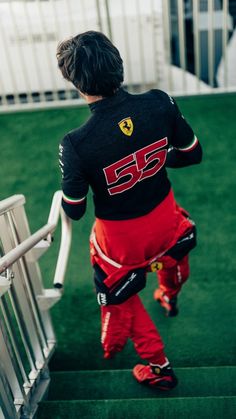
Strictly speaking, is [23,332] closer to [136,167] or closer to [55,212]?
[55,212]

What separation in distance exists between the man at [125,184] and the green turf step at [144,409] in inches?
8.7

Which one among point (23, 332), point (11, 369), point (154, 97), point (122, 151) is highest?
point (154, 97)

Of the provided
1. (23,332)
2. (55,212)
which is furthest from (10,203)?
(23,332)

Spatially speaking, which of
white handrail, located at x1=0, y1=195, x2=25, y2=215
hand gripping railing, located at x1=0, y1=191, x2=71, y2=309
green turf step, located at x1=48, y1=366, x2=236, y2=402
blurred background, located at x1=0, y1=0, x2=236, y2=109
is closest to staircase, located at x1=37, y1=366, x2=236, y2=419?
green turf step, located at x1=48, y1=366, x2=236, y2=402

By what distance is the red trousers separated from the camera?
2137 millimetres

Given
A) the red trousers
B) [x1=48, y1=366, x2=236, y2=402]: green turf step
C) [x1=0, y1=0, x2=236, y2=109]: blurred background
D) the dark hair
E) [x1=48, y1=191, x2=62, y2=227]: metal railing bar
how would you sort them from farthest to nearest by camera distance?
1. [x1=0, y1=0, x2=236, y2=109]: blurred background
2. [x1=48, y1=366, x2=236, y2=402]: green turf step
3. [x1=48, y1=191, x2=62, y2=227]: metal railing bar
4. the red trousers
5. the dark hair

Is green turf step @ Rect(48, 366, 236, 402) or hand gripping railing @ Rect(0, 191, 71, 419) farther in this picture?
green turf step @ Rect(48, 366, 236, 402)

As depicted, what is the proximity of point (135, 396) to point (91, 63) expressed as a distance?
59.5 inches

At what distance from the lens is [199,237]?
338cm

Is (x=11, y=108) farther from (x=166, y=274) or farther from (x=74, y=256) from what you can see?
(x=166, y=274)

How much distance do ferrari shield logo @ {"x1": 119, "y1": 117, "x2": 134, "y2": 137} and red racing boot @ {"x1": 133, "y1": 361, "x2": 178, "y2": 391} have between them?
109cm

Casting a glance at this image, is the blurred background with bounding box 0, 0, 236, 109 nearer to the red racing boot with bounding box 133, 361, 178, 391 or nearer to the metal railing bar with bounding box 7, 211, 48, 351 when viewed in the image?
the metal railing bar with bounding box 7, 211, 48, 351

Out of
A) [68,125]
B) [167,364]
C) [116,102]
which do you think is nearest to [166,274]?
[167,364]

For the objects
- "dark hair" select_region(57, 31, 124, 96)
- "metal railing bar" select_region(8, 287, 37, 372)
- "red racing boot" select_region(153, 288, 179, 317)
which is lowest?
"red racing boot" select_region(153, 288, 179, 317)
